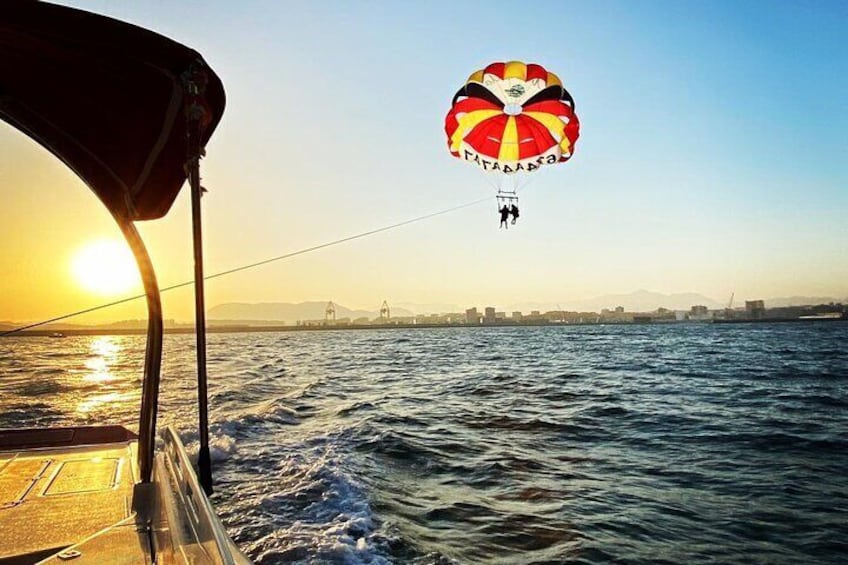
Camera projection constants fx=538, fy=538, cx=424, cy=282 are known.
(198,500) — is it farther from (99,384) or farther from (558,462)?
(99,384)

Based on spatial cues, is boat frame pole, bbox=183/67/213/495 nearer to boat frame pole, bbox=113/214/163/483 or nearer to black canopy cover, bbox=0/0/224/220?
black canopy cover, bbox=0/0/224/220

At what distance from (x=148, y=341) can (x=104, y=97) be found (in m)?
1.76

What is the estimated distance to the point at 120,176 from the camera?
368cm

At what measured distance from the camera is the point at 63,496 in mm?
3799

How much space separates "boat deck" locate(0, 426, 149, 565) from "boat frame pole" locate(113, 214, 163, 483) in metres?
→ 0.35

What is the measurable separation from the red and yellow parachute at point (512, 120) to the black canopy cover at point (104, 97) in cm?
1170

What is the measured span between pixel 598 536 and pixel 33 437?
6086mm

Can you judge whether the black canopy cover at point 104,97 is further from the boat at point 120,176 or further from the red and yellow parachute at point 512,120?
the red and yellow parachute at point 512,120

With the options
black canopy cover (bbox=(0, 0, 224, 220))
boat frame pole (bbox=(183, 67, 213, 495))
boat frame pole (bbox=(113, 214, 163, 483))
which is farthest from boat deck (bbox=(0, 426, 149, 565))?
black canopy cover (bbox=(0, 0, 224, 220))

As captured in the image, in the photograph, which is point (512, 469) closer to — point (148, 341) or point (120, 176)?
point (148, 341)

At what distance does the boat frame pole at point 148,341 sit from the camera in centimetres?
374

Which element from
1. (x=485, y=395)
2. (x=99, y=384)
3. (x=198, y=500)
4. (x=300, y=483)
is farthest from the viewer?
(x=99, y=384)

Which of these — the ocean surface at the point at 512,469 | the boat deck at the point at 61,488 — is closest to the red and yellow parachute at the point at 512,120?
the ocean surface at the point at 512,469

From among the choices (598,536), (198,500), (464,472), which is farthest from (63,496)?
(464,472)
